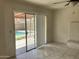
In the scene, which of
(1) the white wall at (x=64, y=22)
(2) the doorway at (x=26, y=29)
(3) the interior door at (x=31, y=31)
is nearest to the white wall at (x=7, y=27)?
(2) the doorway at (x=26, y=29)

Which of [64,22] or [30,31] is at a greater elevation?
[64,22]

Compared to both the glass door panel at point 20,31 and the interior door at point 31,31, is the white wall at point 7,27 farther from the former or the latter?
the interior door at point 31,31

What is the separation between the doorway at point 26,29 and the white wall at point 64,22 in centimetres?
223

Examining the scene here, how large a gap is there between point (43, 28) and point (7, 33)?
339 cm

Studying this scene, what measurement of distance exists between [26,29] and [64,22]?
124 inches

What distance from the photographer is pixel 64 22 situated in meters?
8.23

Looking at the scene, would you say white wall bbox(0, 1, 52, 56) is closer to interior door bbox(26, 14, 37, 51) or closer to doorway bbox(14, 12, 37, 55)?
doorway bbox(14, 12, 37, 55)

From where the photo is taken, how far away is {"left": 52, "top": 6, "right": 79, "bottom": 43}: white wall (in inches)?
308

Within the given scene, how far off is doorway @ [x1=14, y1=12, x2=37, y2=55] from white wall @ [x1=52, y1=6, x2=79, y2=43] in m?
2.23

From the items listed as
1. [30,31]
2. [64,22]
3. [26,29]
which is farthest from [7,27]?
[64,22]

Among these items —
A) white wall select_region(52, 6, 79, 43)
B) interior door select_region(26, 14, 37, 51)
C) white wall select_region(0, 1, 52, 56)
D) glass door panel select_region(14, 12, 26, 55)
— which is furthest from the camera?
white wall select_region(52, 6, 79, 43)

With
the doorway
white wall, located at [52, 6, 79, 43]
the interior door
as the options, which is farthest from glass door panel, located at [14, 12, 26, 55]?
white wall, located at [52, 6, 79, 43]

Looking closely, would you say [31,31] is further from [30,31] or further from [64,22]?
[64,22]

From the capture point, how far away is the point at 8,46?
496 cm
